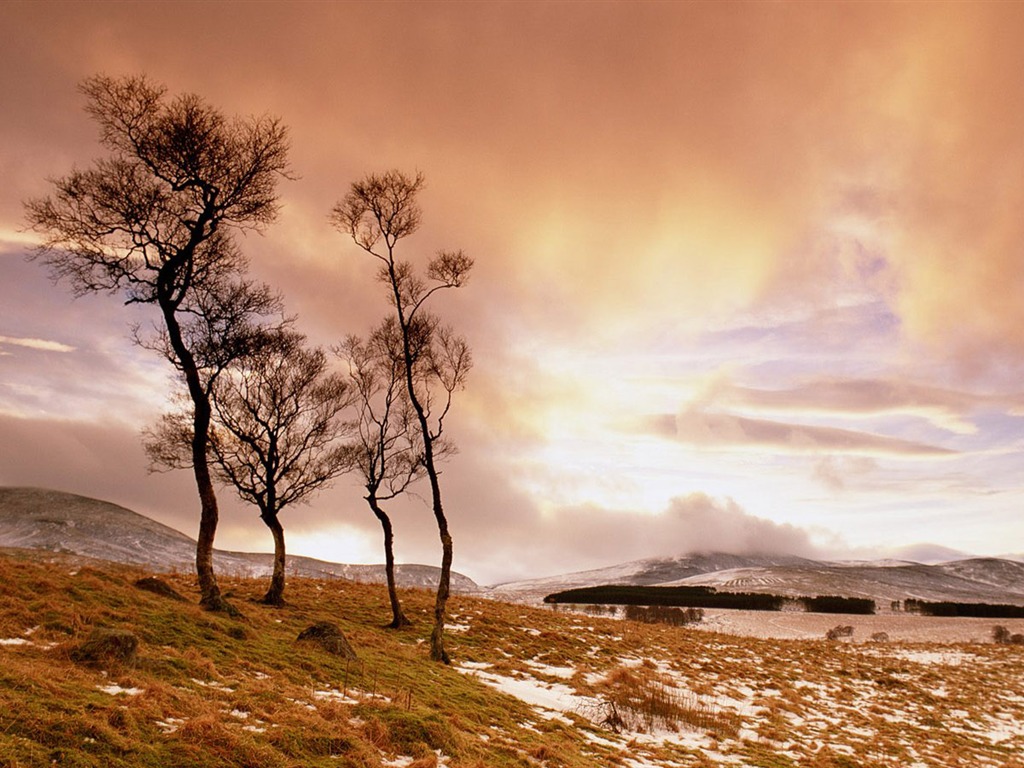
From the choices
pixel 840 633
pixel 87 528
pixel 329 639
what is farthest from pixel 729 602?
pixel 87 528

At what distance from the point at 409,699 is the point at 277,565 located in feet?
60.0

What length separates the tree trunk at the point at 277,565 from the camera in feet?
83.7

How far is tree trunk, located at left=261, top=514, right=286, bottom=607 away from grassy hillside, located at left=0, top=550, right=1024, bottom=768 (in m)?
1.01

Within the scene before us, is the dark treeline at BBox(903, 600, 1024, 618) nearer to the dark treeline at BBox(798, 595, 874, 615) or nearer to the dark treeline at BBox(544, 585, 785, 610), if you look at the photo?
the dark treeline at BBox(798, 595, 874, 615)

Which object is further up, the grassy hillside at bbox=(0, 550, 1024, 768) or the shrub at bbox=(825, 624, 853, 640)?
the grassy hillside at bbox=(0, 550, 1024, 768)

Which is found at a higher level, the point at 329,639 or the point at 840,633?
the point at 329,639

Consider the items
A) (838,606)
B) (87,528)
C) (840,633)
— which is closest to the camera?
(840,633)

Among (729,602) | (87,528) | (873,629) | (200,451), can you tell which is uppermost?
(200,451)

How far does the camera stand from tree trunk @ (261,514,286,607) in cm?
2551

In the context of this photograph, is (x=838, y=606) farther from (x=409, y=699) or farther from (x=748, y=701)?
(x=409, y=699)

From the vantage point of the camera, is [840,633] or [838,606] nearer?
[840,633]

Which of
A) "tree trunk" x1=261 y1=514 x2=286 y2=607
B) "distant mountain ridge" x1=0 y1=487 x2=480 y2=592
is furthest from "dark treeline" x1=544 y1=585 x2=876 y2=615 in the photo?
"tree trunk" x1=261 y1=514 x2=286 y2=607

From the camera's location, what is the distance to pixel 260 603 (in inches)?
975

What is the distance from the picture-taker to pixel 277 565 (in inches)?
Result: 1043
